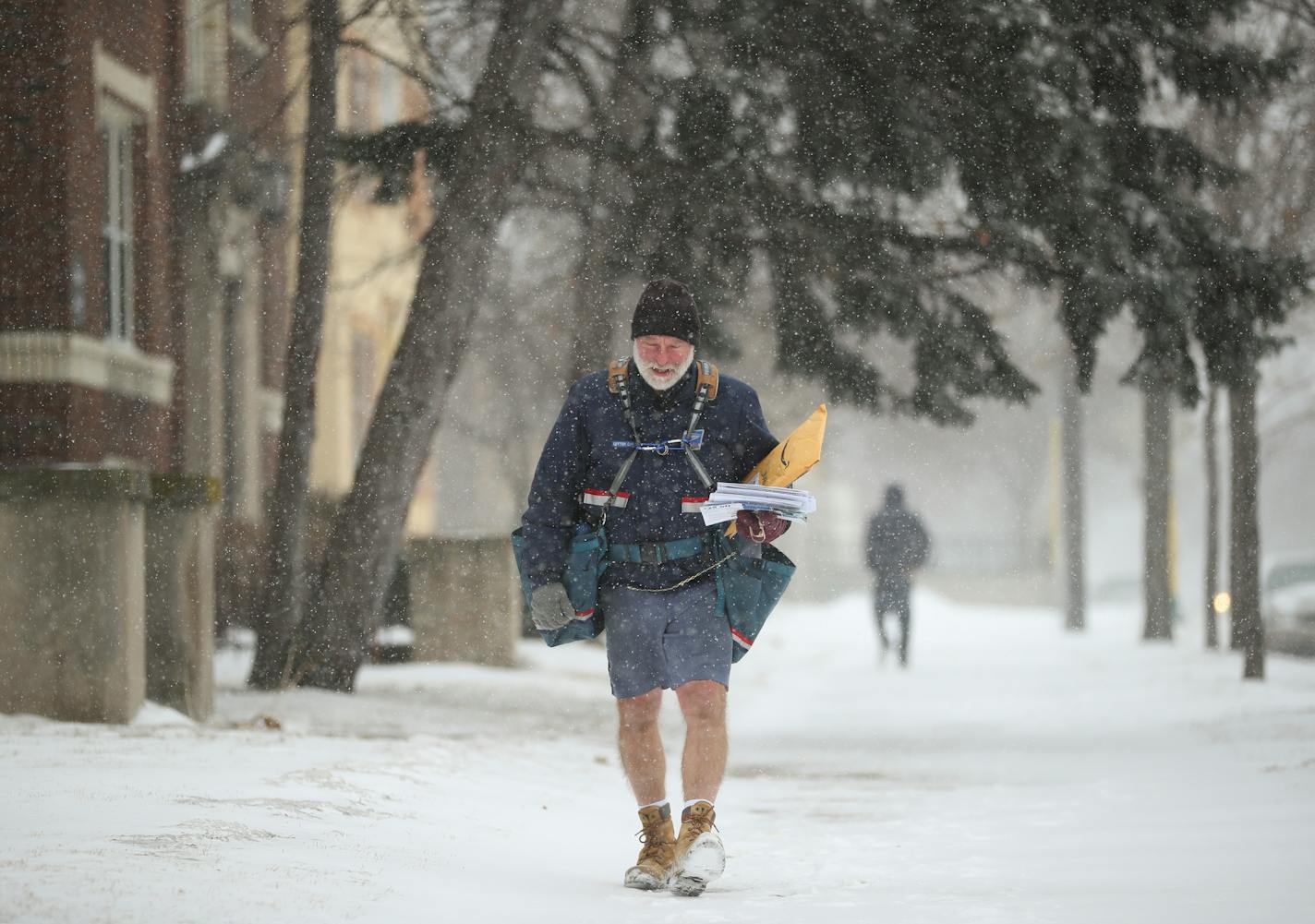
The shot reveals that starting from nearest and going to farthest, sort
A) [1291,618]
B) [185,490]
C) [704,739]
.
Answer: [704,739]
[185,490]
[1291,618]

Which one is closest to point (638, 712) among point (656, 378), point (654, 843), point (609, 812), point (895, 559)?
point (654, 843)

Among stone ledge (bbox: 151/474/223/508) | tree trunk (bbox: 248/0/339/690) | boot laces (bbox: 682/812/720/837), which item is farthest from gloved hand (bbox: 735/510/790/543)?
tree trunk (bbox: 248/0/339/690)

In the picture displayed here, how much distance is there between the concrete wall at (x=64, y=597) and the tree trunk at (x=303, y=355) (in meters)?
3.55

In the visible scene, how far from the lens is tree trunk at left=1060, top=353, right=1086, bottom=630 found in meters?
25.2

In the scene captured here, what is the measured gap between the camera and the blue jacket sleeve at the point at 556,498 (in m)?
5.39

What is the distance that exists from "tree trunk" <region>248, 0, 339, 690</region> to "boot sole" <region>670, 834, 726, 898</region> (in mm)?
7278

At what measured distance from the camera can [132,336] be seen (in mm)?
14383

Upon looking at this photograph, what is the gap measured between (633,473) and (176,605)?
4696 mm

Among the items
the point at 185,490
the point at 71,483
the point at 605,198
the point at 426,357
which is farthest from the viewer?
the point at 605,198

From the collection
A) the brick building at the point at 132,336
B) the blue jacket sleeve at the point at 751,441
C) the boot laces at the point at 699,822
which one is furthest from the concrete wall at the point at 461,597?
the boot laces at the point at 699,822

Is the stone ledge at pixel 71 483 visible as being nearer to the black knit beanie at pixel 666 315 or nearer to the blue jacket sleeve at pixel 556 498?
the blue jacket sleeve at pixel 556 498

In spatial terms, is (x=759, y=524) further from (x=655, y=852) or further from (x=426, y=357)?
(x=426, y=357)

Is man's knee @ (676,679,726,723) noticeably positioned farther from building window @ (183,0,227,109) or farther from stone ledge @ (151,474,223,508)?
building window @ (183,0,227,109)

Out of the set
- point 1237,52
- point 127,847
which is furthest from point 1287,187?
point 127,847
